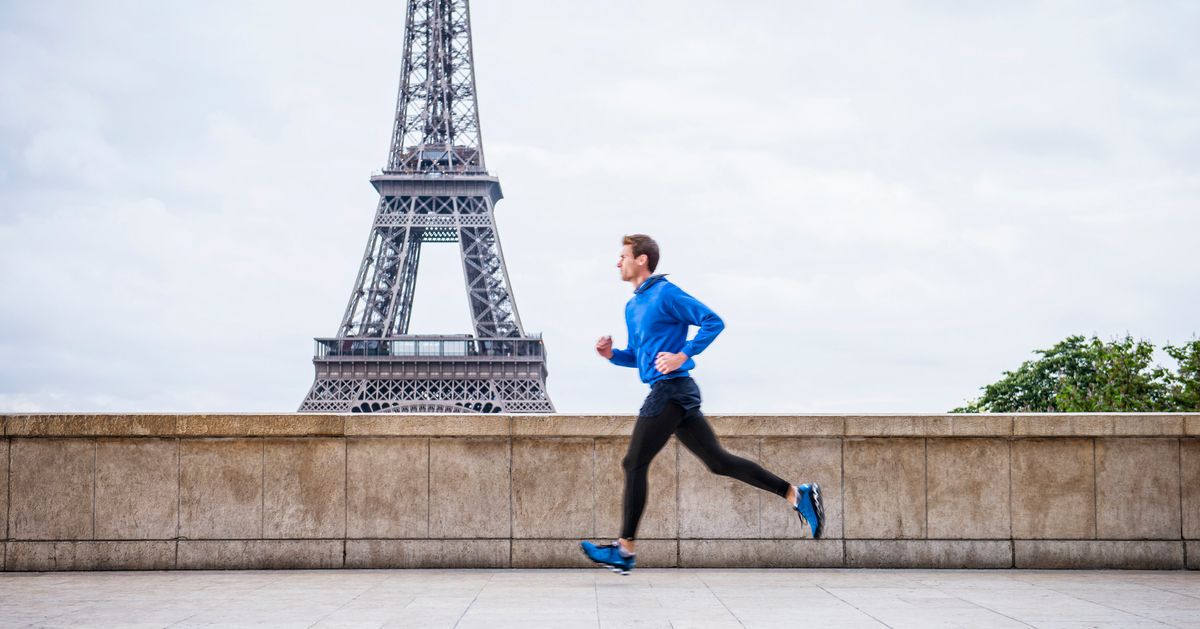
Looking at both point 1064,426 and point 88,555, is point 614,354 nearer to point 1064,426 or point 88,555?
point 1064,426

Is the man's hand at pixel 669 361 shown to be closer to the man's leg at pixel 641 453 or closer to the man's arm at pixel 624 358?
the man's leg at pixel 641 453

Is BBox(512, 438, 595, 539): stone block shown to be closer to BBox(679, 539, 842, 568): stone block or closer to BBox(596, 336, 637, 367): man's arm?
BBox(679, 539, 842, 568): stone block

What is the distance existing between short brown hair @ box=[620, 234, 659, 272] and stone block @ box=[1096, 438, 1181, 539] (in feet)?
14.6

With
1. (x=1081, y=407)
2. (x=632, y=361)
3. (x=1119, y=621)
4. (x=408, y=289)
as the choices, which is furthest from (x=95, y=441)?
(x=408, y=289)

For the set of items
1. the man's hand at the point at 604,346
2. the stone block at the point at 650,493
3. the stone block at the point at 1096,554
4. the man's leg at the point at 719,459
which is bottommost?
the stone block at the point at 1096,554

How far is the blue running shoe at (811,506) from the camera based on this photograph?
737 cm

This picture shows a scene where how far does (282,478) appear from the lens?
951 cm

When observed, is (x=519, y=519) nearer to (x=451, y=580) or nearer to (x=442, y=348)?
(x=451, y=580)

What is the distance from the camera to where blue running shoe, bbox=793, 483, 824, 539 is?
7.37 meters

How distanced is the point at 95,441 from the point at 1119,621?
774 cm

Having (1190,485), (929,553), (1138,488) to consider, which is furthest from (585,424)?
(1190,485)

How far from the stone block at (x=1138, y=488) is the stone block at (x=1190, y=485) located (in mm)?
49

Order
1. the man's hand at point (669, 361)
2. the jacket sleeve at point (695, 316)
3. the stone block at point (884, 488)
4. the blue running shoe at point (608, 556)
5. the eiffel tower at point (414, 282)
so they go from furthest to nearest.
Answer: the eiffel tower at point (414, 282)
the stone block at point (884, 488)
the blue running shoe at point (608, 556)
the jacket sleeve at point (695, 316)
the man's hand at point (669, 361)

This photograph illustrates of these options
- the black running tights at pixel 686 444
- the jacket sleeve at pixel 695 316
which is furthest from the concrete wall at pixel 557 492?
the jacket sleeve at pixel 695 316
